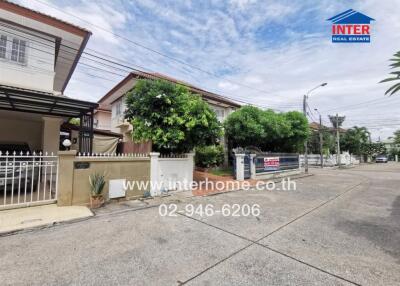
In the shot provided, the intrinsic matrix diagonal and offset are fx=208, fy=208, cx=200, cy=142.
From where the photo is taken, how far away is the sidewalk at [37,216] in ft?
15.1

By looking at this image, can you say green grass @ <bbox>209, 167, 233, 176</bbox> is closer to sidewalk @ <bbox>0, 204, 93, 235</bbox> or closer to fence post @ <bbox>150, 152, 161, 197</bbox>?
fence post @ <bbox>150, 152, 161, 197</bbox>

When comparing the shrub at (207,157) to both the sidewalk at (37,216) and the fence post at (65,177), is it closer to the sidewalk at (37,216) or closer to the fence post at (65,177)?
the fence post at (65,177)

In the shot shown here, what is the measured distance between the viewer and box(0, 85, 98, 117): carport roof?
6500mm

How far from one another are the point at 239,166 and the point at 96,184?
833 cm

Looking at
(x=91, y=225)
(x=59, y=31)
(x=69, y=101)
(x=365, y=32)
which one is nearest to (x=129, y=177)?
(x=91, y=225)

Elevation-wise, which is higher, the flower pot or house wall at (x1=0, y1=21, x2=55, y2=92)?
house wall at (x1=0, y1=21, x2=55, y2=92)

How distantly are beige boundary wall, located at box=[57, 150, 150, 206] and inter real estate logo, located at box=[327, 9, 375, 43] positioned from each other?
10.3 metres

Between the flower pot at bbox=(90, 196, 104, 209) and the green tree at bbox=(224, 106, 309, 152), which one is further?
the green tree at bbox=(224, 106, 309, 152)

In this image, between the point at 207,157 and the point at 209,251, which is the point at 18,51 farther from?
the point at 207,157

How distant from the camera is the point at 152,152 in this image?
26.9 feet

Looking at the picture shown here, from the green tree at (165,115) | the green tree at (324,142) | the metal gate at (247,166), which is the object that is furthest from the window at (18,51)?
the green tree at (324,142)

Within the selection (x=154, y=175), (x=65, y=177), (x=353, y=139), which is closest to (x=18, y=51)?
(x=65, y=177)

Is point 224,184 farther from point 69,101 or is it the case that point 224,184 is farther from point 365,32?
point 365,32

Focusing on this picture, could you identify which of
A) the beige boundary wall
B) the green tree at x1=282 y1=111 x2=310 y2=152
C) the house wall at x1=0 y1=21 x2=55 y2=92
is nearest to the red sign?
the green tree at x1=282 y1=111 x2=310 y2=152
